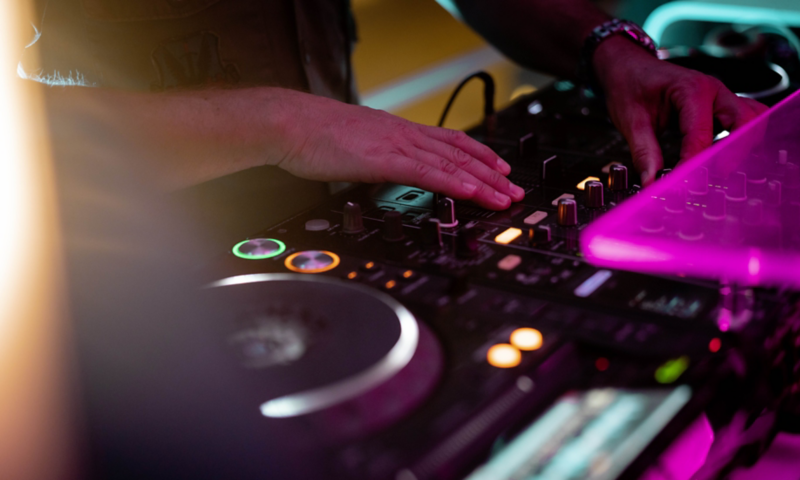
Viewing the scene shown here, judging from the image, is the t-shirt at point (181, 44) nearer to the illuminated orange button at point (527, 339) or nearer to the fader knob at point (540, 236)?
the fader knob at point (540, 236)

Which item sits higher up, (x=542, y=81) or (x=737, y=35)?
(x=737, y=35)

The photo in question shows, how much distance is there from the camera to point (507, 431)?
50 cm

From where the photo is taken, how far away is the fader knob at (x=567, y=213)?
836mm

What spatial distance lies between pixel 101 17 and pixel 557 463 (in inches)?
40.9

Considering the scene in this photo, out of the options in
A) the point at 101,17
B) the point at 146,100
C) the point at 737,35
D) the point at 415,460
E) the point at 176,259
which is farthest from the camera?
the point at 737,35

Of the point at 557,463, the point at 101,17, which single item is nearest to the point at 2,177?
the point at 101,17

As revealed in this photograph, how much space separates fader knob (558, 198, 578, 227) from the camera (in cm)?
84

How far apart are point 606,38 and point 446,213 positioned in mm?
645

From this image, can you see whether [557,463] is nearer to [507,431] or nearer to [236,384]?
[507,431]

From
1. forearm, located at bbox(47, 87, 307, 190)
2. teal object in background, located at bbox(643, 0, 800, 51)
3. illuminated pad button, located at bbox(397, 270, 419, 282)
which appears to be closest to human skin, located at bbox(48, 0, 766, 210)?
forearm, located at bbox(47, 87, 307, 190)

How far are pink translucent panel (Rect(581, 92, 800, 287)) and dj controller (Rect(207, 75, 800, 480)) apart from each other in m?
0.02

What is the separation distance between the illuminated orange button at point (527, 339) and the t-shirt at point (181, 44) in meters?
0.67

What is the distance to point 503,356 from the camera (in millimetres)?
584

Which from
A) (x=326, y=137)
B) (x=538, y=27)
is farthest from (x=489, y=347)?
(x=538, y=27)
